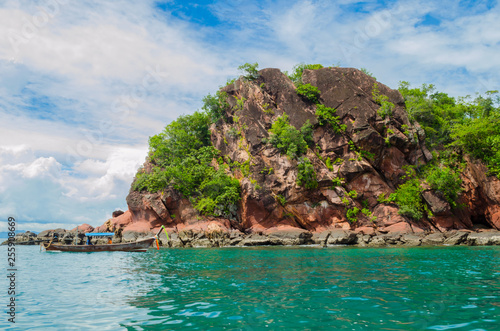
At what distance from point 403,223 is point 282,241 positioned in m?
17.5

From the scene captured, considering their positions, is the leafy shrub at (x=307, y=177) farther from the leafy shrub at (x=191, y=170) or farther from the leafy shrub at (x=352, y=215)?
the leafy shrub at (x=191, y=170)

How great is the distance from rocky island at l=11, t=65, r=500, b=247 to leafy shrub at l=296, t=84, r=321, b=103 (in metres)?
0.19

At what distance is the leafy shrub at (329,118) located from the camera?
53656 millimetres

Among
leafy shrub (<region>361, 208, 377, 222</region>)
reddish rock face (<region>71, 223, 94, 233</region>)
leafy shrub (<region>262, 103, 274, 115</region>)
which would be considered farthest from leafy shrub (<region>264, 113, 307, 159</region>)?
reddish rock face (<region>71, 223, 94, 233</region>)

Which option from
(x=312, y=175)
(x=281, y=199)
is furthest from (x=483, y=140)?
(x=281, y=199)

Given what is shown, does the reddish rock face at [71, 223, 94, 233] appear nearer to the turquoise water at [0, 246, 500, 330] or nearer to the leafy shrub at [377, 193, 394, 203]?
the turquoise water at [0, 246, 500, 330]

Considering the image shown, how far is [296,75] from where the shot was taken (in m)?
65.2

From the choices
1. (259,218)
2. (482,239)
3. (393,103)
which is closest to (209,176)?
(259,218)

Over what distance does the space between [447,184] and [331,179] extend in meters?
16.7

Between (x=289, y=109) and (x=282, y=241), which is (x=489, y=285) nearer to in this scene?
(x=282, y=241)

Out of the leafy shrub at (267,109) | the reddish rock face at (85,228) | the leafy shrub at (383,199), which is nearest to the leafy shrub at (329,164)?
the leafy shrub at (383,199)

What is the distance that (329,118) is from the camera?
178 ft

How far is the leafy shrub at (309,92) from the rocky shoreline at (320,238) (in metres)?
25.9

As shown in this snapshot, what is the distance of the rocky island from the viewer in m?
45.9
